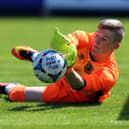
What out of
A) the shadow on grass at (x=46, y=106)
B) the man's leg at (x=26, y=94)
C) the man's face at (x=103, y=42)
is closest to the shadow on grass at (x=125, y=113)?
the shadow on grass at (x=46, y=106)

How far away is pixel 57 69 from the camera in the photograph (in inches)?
286

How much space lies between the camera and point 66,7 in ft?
90.5

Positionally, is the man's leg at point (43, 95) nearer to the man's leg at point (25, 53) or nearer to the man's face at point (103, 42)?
the man's face at point (103, 42)

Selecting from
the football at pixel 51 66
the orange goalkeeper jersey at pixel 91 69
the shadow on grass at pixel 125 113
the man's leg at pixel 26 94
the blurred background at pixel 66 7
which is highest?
the football at pixel 51 66

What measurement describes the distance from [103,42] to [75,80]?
68cm

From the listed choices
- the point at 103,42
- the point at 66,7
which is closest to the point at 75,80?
the point at 103,42

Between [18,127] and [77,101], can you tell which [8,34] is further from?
[18,127]

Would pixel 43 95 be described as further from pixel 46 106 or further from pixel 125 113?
pixel 125 113

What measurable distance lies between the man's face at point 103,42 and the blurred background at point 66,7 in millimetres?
19100

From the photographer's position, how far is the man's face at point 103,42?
7.95 meters

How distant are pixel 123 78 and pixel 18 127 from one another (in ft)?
14.8

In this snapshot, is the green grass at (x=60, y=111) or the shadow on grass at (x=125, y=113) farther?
the shadow on grass at (x=125, y=113)

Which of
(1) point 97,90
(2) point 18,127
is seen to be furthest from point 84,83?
(2) point 18,127

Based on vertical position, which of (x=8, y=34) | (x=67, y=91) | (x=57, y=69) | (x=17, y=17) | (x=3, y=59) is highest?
(x=57, y=69)
